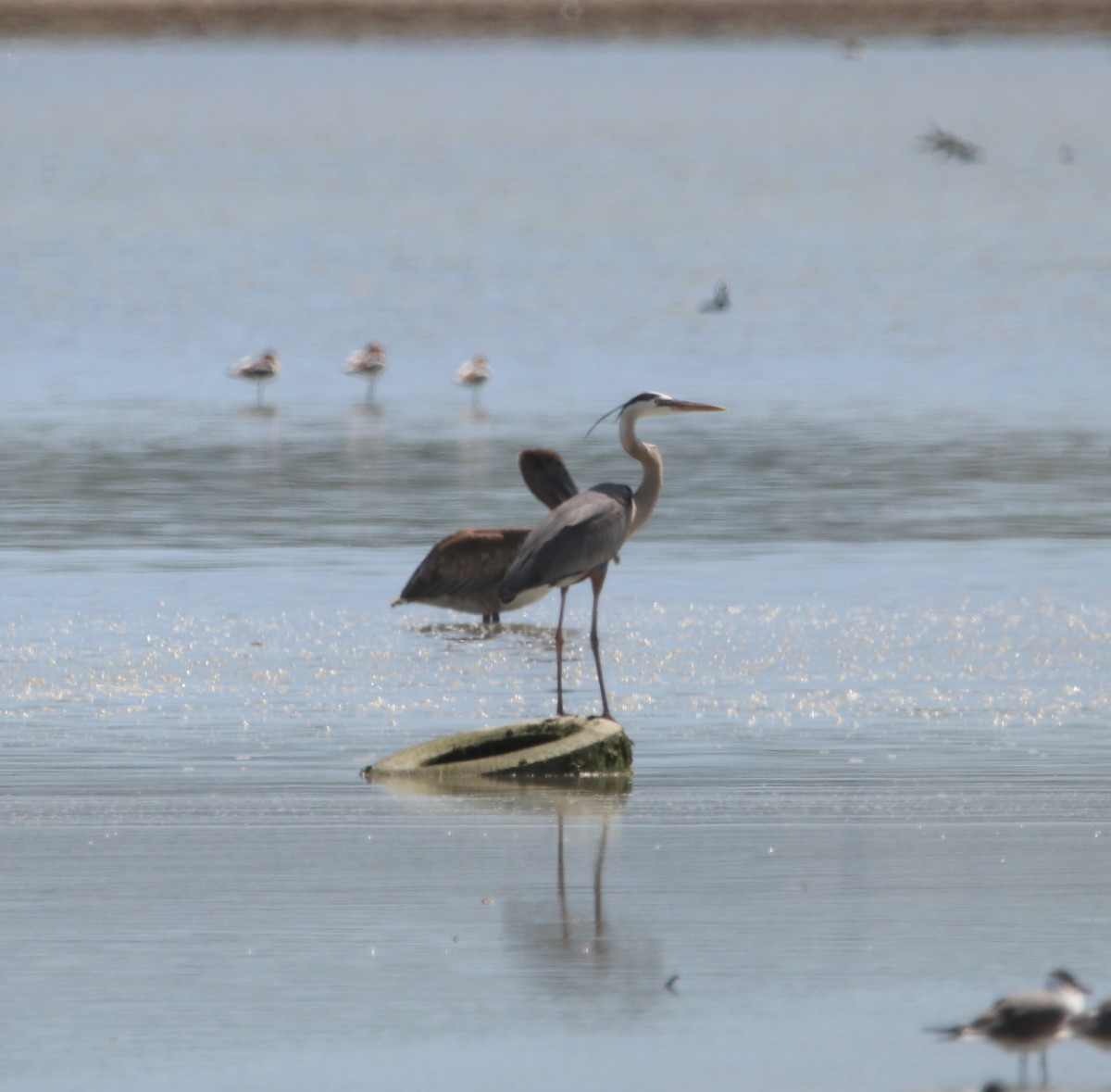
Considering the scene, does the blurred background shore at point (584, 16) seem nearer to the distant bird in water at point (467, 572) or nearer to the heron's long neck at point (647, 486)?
the distant bird in water at point (467, 572)

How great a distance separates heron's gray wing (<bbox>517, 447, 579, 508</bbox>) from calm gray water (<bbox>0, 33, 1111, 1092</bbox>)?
60 centimetres

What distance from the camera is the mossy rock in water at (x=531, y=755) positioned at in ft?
31.2

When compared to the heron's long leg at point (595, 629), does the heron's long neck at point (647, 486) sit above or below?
above

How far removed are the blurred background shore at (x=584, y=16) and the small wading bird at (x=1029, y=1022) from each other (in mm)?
94563

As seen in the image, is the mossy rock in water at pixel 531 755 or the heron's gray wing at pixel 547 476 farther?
the heron's gray wing at pixel 547 476

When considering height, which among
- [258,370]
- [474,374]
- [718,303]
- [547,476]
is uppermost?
[718,303]

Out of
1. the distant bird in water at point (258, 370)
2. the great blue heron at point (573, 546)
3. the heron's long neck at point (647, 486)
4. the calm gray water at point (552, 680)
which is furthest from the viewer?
the distant bird in water at point (258, 370)

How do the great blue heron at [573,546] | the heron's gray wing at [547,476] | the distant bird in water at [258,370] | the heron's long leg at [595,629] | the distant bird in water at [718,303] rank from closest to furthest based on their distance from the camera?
the heron's long leg at [595,629] < the great blue heron at [573,546] < the heron's gray wing at [547,476] < the distant bird in water at [258,370] < the distant bird in water at [718,303]

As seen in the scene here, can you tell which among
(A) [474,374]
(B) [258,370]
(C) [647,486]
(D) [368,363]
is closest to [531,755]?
(C) [647,486]

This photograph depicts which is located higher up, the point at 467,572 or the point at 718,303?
the point at 718,303

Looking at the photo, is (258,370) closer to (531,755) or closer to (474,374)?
(474,374)

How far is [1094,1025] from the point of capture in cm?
608

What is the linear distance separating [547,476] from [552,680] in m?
2.37

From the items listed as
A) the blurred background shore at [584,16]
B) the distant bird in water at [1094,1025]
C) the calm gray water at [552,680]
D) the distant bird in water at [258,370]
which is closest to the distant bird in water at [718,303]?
the calm gray water at [552,680]
